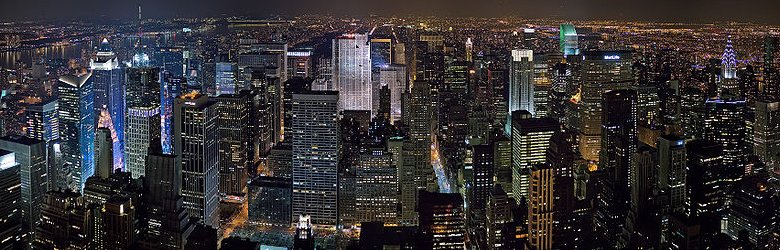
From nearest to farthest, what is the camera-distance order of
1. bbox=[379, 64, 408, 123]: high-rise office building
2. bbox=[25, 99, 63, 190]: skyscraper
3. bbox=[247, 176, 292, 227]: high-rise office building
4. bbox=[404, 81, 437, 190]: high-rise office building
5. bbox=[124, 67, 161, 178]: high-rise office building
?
bbox=[25, 99, 63, 190]: skyscraper < bbox=[124, 67, 161, 178]: high-rise office building < bbox=[247, 176, 292, 227]: high-rise office building < bbox=[404, 81, 437, 190]: high-rise office building < bbox=[379, 64, 408, 123]: high-rise office building

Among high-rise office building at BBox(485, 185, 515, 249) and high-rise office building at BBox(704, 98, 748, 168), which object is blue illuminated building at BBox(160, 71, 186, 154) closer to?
high-rise office building at BBox(485, 185, 515, 249)

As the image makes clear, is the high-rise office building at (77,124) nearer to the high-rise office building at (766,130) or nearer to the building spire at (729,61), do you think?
the building spire at (729,61)

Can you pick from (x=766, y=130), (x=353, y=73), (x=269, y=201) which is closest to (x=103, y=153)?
(x=269, y=201)

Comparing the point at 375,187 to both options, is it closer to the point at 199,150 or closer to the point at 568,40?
the point at 199,150

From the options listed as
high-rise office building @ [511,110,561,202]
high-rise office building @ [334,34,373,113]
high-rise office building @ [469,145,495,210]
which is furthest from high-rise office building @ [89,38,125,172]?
high-rise office building @ [511,110,561,202]

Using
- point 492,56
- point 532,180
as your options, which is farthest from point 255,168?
point 532,180
